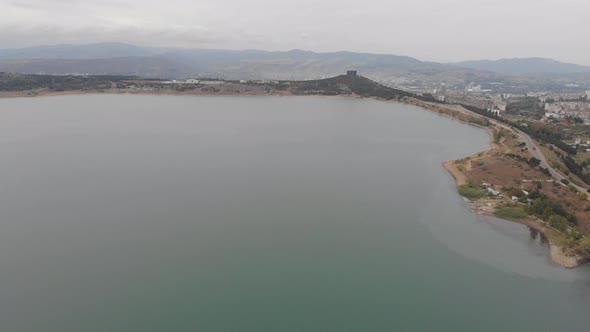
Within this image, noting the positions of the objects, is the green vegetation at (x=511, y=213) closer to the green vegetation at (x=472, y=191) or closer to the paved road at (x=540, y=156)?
the green vegetation at (x=472, y=191)

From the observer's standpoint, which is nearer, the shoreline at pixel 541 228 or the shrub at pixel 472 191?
the shoreline at pixel 541 228

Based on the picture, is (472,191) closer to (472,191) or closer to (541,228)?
(472,191)

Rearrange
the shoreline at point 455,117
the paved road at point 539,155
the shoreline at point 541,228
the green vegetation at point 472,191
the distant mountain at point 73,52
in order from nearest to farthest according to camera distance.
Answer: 1. the shoreline at point 541,228
2. the shoreline at point 455,117
3. the green vegetation at point 472,191
4. the paved road at point 539,155
5. the distant mountain at point 73,52

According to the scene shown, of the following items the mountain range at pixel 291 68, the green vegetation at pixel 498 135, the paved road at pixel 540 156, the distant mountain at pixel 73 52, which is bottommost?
the paved road at pixel 540 156

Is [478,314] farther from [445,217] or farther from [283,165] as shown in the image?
[283,165]

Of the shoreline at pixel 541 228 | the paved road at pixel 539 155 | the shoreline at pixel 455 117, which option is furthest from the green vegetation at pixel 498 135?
the shoreline at pixel 541 228

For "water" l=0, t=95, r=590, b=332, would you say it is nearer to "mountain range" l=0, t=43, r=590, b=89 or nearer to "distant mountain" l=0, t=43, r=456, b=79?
"mountain range" l=0, t=43, r=590, b=89
